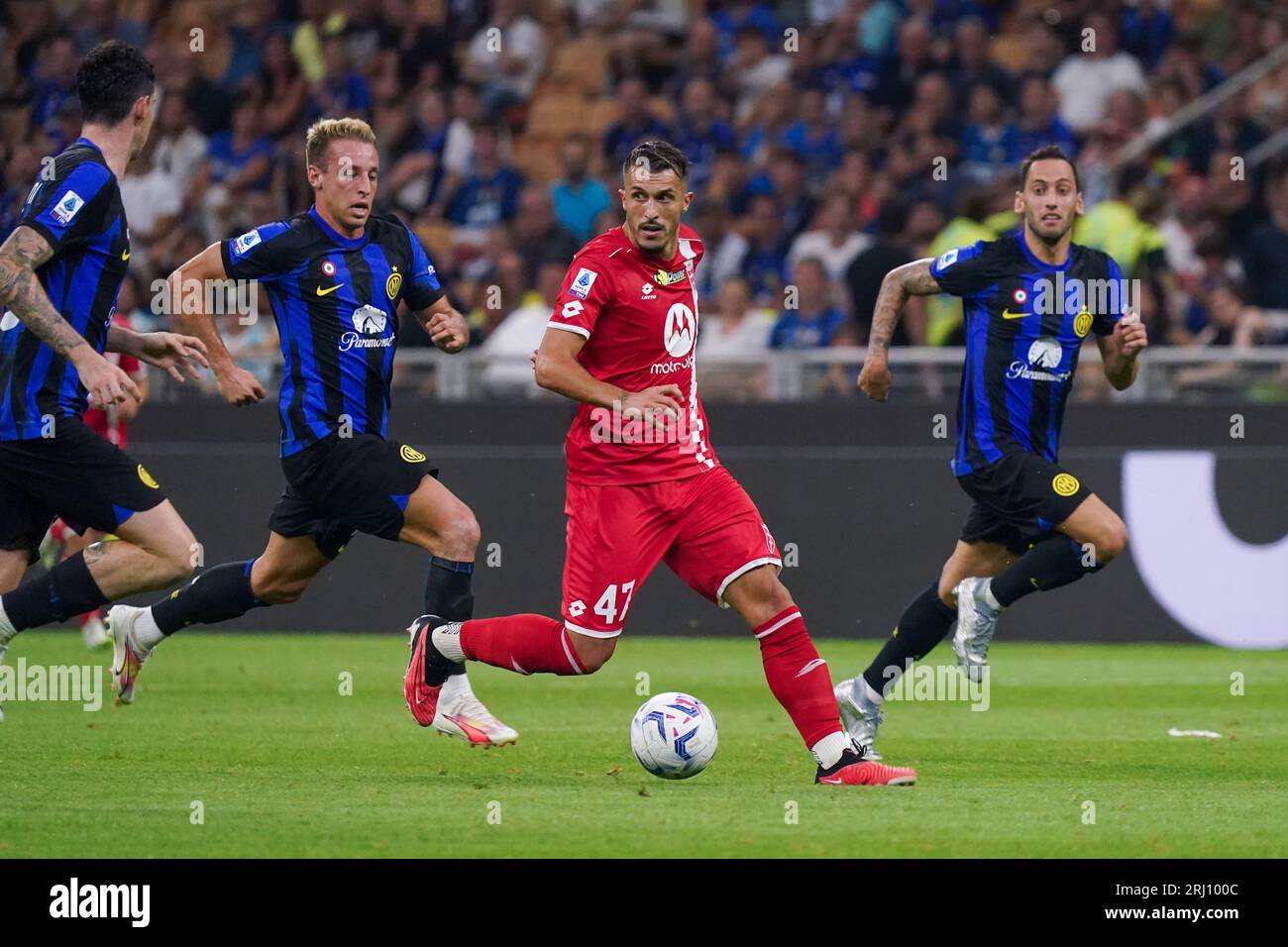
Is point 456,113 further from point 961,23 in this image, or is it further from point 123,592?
point 123,592

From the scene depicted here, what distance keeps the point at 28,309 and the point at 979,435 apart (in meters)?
3.81

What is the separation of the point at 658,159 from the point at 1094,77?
9.94 meters

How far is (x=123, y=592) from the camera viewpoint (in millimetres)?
7684

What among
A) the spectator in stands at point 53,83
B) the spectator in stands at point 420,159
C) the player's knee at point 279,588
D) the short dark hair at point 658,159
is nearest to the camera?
the short dark hair at point 658,159

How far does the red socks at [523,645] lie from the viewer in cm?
718

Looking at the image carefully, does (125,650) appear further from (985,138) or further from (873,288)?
(985,138)

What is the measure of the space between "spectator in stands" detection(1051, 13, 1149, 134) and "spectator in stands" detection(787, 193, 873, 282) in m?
2.17

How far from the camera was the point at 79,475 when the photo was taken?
24.2ft

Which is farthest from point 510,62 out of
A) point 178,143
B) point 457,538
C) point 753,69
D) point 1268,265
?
point 457,538

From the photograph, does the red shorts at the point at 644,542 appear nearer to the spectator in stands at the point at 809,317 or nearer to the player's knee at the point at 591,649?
the player's knee at the point at 591,649

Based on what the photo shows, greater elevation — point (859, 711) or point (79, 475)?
point (79, 475)

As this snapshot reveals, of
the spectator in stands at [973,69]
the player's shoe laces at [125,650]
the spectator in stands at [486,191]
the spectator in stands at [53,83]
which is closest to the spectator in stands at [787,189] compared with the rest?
the spectator in stands at [973,69]

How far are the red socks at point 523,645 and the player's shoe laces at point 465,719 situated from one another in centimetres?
32

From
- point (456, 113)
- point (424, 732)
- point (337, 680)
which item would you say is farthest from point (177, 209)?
point (424, 732)
